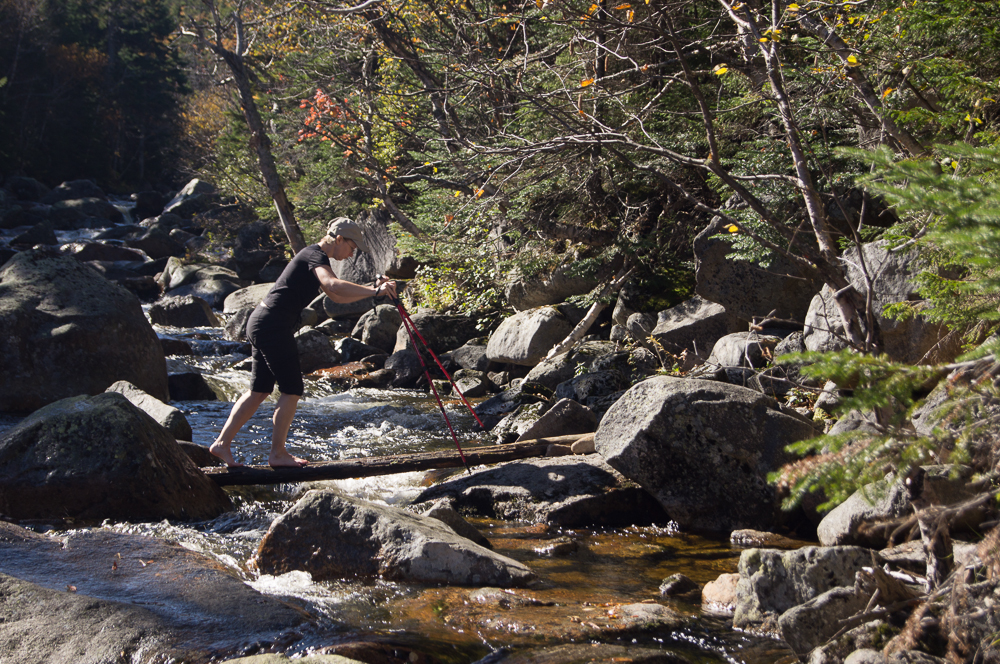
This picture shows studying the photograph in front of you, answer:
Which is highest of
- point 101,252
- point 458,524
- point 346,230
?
point 101,252

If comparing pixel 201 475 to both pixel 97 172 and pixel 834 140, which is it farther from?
pixel 97 172

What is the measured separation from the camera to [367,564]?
4324mm

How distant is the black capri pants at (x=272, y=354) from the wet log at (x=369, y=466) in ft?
2.27

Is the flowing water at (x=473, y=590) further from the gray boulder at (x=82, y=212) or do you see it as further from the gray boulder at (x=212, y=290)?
the gray boulder at (x=82, y=212)

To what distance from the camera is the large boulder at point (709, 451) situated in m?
5.43

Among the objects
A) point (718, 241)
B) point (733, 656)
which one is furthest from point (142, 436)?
point (718, 241)

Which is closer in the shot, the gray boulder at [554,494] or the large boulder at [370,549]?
the large boulder at [370,549]

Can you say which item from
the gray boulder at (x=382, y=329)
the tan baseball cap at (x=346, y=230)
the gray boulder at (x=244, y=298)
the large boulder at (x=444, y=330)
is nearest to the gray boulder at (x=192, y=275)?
the gray boulder at (x=244, y=298)

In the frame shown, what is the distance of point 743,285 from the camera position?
8.38 m

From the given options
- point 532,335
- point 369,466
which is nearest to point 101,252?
point 532,335

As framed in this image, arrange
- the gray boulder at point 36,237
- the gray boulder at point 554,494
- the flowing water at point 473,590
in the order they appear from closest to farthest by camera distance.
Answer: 1. the flowing water at point 473,590
2. the gray boulder at point 554,494
3. the gray boulder at point 36,237

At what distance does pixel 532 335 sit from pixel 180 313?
11149 millimetres

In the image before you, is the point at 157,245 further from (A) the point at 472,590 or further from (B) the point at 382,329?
(A) the point at 472,590

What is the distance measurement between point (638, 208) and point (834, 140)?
3253 mm
